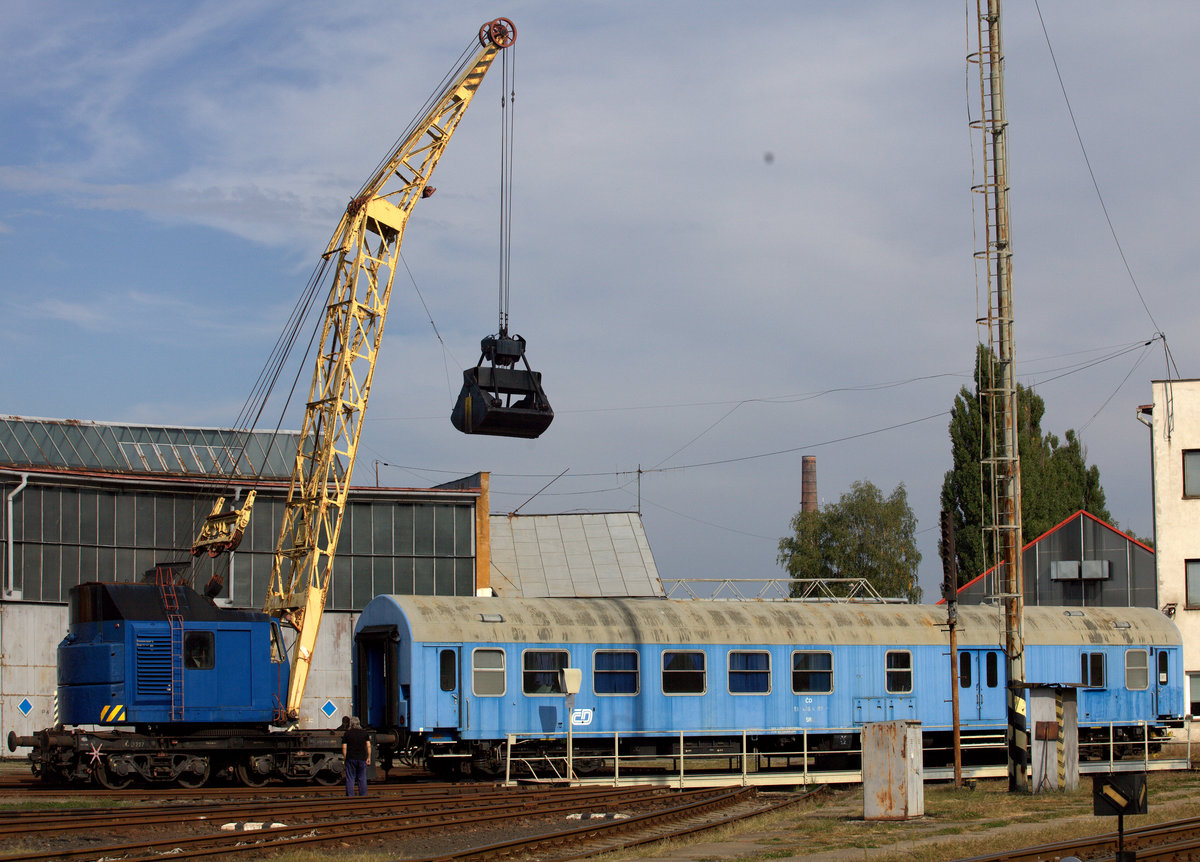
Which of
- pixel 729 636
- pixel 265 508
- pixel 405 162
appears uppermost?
pixel 405 162

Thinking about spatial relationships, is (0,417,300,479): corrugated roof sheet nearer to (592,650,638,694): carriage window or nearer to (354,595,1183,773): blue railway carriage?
(354,595,1183,773): blue railway carriage

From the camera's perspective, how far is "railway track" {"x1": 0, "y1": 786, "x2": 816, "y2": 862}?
15781 millimetres

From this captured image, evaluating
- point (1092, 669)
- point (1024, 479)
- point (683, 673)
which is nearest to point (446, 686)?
point (683, 673)

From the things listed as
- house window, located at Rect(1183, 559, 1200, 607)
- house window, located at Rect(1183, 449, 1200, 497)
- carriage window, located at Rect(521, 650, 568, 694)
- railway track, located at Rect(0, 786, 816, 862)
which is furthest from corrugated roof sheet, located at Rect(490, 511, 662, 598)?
railway track, located at Rect(0, 786, 816, 862)

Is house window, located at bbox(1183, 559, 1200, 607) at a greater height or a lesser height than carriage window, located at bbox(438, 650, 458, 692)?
greater

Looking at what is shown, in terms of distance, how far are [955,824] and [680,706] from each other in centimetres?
852

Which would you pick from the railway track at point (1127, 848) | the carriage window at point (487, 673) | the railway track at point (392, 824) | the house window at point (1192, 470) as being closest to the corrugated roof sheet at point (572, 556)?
the house window at point (1192, 470)

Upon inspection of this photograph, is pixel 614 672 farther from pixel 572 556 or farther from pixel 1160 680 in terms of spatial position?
pixel 572 556

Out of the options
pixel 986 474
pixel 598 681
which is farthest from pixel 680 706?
pixel 986 474

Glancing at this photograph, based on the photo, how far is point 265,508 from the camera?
42.4 metres

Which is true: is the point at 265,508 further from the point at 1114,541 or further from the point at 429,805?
the point at 1114,541

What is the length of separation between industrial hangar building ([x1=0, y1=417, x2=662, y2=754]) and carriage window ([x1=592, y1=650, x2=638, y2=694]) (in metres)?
14.3

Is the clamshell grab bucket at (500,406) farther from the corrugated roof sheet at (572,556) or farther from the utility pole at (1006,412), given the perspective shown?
the corrugated roof sheet at (572,556)

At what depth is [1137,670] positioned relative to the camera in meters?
31.6
